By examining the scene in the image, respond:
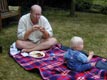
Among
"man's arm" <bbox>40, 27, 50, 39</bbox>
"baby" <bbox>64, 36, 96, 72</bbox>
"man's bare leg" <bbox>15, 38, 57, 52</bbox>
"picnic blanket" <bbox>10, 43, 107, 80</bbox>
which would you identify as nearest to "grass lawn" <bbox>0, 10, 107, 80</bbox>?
"picnic blanket" <bbox>10, 43, 107, 80</bbox>

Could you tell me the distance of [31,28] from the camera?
5.47 m

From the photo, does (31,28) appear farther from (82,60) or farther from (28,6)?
(28,6)

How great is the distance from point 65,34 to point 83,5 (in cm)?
411

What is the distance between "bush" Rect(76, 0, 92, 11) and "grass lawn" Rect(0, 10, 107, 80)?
66 centimetres

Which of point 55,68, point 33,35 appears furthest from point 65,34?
point 55,68

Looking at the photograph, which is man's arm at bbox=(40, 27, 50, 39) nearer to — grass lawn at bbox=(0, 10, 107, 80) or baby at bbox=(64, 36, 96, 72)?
grass lawn at bbox=(0, 10, 107, 80)

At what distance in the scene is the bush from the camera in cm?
1128

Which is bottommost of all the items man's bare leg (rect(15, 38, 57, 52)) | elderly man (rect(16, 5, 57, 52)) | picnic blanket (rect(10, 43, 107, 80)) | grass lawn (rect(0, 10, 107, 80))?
grass lawn (rect(0, 10, 107, 80))

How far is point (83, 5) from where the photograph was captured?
11.3 meters

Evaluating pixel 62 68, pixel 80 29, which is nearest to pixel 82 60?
pixel 62 68

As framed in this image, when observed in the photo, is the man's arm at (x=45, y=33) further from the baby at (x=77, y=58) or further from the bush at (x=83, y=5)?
the bush at (x=83, y=5)

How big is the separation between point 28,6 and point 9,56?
578 cm

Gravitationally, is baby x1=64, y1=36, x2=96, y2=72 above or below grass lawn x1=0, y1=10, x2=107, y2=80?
above

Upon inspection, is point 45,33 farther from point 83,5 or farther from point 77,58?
point 83,5
